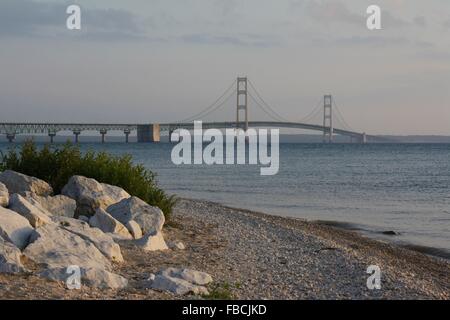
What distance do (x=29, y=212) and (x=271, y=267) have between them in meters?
2.91

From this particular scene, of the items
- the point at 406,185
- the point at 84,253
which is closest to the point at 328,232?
the point at 84,253

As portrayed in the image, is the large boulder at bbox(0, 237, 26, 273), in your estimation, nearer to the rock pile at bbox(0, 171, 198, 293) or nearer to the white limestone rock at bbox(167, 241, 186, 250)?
the rock pile at bbox(0, 171, 198, 293)

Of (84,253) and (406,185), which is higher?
(84,253)

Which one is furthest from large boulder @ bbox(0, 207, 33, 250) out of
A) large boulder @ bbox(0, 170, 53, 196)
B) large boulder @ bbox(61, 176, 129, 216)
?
large boulder @ bbox(0, 170, 53, 196)

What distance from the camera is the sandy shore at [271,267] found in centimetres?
704

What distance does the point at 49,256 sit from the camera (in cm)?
777

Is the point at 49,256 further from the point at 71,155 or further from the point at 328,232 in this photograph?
the point at 328,232

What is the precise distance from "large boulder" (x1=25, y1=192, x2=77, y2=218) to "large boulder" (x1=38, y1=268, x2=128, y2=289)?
10.6ft

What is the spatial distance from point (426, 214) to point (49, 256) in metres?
14.2

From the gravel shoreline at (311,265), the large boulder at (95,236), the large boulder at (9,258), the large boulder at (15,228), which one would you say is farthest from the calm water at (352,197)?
the large boulder at (9,258)

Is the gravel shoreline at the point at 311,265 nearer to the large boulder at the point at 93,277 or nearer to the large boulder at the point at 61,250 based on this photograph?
the large boulder at the point at 93,277

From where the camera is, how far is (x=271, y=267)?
916 cm

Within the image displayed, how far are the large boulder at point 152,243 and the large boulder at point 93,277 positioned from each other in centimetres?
221
